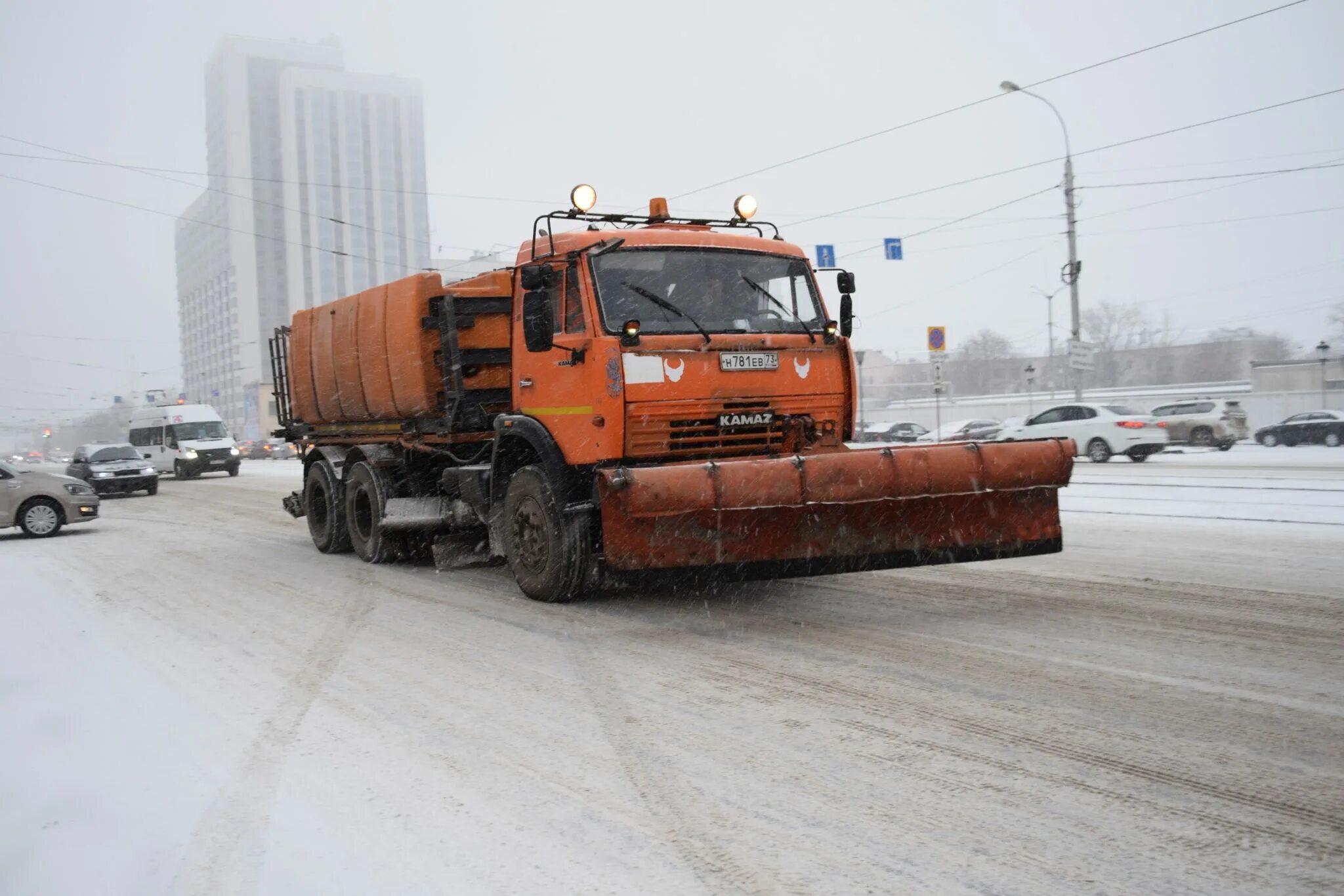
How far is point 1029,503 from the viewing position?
24.5ft

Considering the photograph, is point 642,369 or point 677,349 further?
point 677,349

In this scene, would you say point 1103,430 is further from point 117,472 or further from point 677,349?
point 117,472

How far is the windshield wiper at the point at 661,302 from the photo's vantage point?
7594 millimetres

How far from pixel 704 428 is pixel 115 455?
81.2 feet

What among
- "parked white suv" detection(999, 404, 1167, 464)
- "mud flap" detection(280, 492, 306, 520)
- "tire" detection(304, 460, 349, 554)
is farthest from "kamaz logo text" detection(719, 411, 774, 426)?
"parked white suv" detection(999, 404, 1167, 464)

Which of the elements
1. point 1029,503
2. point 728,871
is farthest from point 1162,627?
point 728,871

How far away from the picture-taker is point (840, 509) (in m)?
7.07

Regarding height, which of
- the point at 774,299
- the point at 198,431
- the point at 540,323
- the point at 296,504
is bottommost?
the point at 296,504

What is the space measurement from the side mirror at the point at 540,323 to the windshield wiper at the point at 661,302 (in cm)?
62

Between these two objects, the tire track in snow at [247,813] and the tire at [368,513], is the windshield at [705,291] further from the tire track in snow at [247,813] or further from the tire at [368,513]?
the tire at [368,513]

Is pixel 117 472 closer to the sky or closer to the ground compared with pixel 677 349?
closer to the ground

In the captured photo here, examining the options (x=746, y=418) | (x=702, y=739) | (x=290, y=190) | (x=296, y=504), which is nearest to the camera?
(x=702, y=739)

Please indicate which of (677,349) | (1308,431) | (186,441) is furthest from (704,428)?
(1308,431)

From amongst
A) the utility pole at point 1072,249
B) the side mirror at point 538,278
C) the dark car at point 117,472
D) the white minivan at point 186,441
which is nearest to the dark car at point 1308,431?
the utility pole at point 1072,249
